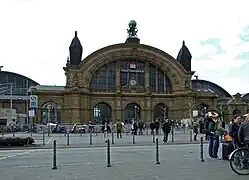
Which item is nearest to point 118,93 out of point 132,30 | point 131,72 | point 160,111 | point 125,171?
point 131,72

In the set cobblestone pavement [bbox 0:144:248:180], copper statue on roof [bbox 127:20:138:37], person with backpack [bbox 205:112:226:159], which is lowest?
cobblestone pavement [bbox 0:144:248:180]

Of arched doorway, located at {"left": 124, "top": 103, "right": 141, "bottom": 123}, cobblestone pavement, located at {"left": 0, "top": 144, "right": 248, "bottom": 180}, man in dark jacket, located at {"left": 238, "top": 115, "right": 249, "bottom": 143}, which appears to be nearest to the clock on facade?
arched doorway, located at {"left": 124, "top": 103, "right": 141, "bottom": 123}

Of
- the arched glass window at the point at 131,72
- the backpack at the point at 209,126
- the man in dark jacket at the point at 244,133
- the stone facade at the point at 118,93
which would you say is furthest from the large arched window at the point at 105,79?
the man in dark jacket at the point at 244,133

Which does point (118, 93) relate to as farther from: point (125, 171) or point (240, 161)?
point (240, 161)

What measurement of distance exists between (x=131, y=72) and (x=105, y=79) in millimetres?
5774

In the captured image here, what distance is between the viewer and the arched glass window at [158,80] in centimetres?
8697

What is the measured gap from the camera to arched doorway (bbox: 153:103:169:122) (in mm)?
86144

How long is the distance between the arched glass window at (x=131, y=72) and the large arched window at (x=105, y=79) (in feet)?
6.03

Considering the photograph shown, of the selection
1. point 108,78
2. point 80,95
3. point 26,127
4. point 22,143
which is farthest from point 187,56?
point 22,143

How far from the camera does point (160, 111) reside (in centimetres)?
8956

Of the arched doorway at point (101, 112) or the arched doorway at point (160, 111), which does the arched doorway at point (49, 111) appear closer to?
the arched doorway at point (101, 112)

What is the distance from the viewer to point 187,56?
307 feet

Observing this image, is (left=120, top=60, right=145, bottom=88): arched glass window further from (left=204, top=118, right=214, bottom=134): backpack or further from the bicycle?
the bicycle

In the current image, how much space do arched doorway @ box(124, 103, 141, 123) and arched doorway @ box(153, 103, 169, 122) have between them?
367 cm
